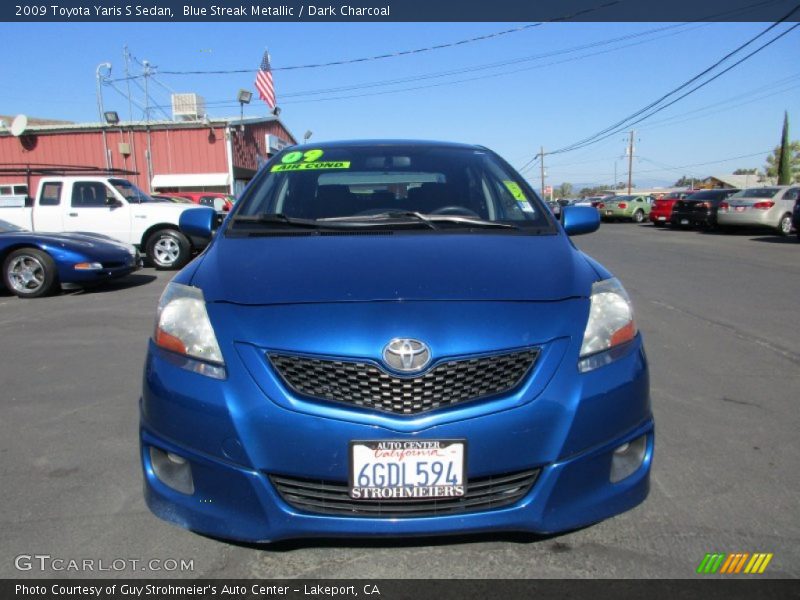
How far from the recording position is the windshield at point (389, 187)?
3.19 meters

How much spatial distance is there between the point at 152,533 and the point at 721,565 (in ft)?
7.16

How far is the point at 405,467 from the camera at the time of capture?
1.94 m

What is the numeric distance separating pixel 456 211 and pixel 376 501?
5.47 feet

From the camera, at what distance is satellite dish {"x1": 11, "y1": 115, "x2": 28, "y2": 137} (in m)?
26.2

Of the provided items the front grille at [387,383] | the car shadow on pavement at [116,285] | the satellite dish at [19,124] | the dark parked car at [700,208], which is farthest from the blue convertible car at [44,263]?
the satellite dish at [19,124]

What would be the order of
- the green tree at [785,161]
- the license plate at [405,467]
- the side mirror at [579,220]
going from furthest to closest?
the green tree at [785,161], the side mirror at [579,220], the license plate at [405,467]

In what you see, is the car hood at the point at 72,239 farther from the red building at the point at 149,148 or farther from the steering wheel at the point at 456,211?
the red building at the point at 149,148

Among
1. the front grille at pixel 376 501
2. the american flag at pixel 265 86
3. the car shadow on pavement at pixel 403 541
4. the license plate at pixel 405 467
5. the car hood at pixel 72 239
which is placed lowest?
the car shadow on pavement at pixel 403 541

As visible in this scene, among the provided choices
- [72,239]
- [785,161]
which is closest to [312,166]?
[72,239]

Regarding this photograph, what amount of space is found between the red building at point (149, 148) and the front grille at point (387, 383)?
2729cm

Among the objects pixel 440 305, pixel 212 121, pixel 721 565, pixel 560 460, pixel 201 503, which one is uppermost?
pixel 212 121
